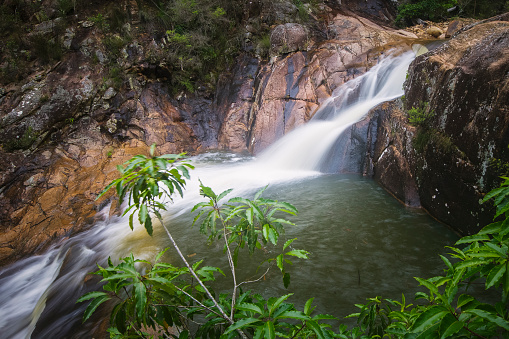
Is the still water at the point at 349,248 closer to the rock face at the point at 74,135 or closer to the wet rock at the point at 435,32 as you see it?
the rock face at the point at 74,135

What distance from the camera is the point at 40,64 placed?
33.0ft

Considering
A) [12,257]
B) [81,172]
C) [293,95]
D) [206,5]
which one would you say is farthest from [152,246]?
[206,5]

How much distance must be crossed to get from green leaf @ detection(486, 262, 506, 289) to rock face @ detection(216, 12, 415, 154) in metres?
8.38

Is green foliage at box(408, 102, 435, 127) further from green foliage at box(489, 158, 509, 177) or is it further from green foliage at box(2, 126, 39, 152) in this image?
green foliage at box(2, 126, 39, 152)

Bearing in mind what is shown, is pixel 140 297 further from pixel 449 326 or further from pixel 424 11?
pixel 424 11

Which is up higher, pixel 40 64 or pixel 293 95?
pixel 40 64

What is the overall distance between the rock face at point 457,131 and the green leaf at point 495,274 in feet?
9.33

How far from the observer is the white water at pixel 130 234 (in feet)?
12.1

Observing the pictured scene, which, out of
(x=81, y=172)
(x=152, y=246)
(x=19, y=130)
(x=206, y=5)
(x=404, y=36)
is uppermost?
(x=206, y=5)

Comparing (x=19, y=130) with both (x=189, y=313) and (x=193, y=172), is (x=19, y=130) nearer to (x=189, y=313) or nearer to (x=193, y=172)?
(x=193, y=172)

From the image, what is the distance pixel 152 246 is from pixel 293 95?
23.3 feet

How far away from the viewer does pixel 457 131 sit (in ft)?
13.1

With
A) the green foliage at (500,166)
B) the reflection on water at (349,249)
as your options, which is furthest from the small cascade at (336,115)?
the green foliage at (500,166)

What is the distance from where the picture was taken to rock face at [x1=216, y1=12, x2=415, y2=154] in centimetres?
948
